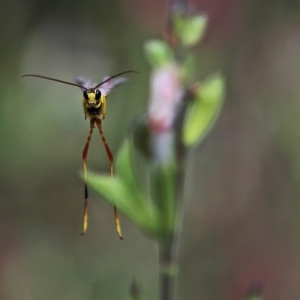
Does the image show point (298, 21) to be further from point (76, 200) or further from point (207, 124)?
point (207, 124)

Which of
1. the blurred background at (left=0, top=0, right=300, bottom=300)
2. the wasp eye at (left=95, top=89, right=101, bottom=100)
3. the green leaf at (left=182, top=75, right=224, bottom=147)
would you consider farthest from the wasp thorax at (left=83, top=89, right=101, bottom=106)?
the blurred background at (left=0, top=0, right=300, bottom=300)

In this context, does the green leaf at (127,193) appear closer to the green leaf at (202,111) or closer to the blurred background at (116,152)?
the green leaf at (202,111)

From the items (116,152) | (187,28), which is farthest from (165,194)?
(116,152)

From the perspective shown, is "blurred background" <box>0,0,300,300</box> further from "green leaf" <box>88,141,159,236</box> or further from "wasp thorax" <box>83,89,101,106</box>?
"wasp thorax" <box>83,89,101,106</box>

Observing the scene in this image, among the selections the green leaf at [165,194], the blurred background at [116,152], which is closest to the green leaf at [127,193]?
the green leaf at [165,194]

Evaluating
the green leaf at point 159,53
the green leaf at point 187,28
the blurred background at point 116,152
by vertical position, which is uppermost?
the green leaf at point 187,28

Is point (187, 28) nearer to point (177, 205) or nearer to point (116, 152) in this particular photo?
point (177, 205)
